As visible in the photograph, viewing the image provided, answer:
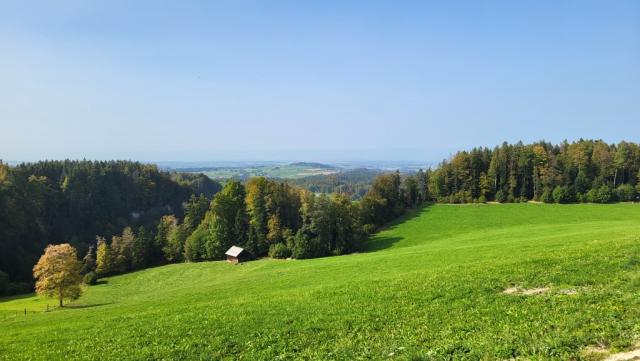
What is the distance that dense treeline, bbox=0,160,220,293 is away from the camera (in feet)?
308

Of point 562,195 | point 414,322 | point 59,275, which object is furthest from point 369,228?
point 414,322

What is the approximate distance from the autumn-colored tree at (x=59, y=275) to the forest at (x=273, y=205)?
1890 centimetres

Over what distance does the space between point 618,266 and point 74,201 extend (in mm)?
144233

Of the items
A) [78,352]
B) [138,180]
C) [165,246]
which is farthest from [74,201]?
[78,352]

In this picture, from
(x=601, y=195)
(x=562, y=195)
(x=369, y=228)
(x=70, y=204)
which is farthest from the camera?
(x=70, y=204)

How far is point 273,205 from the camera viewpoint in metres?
78.6

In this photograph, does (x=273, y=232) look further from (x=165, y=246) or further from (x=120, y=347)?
(x=120, y=347)

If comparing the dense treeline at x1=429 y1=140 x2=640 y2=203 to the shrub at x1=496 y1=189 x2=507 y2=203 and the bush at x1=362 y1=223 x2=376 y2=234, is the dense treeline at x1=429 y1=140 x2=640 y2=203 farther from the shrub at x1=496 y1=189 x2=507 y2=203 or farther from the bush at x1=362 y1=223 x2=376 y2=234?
the bush at x1=362 y1=223 x2=376 y2=234

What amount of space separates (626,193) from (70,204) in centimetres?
15550

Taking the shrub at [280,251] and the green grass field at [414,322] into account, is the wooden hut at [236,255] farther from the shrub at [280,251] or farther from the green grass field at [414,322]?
the green grass field at [414,322]

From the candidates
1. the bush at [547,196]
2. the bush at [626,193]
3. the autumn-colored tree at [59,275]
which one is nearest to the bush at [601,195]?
the bush at [626,193]

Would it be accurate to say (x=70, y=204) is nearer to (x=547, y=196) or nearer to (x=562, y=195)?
(x=547, y=196)

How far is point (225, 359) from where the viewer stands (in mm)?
13562

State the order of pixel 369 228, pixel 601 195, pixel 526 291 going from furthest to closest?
1. pixel 601 195
2. pixel 369 228
3. pixel 526 291
